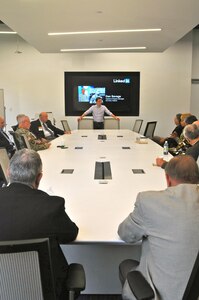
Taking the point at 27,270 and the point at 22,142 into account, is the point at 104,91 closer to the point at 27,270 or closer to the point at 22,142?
the point at 22,142

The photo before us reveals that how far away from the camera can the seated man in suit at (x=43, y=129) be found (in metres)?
6.67

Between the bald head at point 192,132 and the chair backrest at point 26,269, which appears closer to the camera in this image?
the chair backrest at point 26,269

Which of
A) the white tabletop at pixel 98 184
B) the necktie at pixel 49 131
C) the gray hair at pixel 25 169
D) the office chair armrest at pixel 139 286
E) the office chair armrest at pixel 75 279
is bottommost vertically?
the office chair armrest at pixel 75 279

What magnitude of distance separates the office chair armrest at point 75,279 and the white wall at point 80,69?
31.4ft

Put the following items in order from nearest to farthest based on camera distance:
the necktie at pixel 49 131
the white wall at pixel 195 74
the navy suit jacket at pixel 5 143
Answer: the navy suit jacket at pixel 5 143 < the necktie at pixel 49 131 < the white wall at pixel 195 74

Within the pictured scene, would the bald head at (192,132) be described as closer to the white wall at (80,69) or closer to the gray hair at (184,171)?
the gray hair at (184,171)

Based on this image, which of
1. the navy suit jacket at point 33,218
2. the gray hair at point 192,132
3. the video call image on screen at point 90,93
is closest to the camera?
the navy suit jacket at point 33,218

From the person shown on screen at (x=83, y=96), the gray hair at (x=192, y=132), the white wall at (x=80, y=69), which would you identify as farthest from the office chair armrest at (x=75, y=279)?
the person shown on screen at (x=83, y=96)

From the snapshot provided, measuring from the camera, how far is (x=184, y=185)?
59.7 inches

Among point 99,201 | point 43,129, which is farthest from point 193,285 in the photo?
point 43,129

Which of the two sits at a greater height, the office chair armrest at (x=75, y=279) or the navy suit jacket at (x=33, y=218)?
the navy suit jacket at (x=33, y=218)

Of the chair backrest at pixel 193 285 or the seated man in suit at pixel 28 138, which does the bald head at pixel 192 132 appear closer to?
the seated man in suit at pixel 28 138

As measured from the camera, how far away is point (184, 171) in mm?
1638

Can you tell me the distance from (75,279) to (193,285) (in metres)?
0.56
